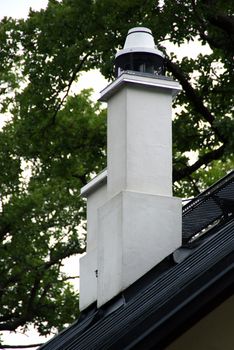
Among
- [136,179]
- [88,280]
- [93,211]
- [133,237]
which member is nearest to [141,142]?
[136,179]

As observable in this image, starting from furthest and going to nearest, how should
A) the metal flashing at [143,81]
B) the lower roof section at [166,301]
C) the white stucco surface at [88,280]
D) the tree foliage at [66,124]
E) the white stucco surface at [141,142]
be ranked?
the tree foliage at [66,124] → the white stucco surface at [88,280] → the metal flashing at [143,81] → the white stucco surface at [141,142] → the lower roof section at [166,301]

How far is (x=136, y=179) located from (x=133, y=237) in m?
0.70

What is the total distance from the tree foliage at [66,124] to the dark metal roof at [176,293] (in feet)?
29.0

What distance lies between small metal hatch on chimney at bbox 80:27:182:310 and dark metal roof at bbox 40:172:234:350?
0.64 feet

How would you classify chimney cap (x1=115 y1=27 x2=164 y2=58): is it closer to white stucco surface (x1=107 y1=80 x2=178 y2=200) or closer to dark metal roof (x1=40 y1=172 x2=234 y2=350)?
white stucco surface (x1=107 y1=80 x2=178 y2=200)

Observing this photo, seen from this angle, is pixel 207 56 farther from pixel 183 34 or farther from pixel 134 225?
pixel 134 225

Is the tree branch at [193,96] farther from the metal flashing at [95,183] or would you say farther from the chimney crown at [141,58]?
the chimney crown at [141,58]

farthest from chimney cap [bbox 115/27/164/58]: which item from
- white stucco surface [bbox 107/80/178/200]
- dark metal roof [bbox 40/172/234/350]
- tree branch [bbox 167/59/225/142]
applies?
tree branch [bbox 167/59/225/142]

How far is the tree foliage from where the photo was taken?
23.0 m

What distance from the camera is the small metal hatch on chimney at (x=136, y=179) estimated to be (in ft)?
38.8

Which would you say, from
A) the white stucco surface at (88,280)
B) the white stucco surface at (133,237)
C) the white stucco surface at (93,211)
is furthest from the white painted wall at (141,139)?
the white stucco surface at (93,211)

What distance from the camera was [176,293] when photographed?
9031mm

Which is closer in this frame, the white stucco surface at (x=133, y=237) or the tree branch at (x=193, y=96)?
the white stucco surface at (x=133, y=237)

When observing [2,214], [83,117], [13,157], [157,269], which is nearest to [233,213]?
[157,269]
